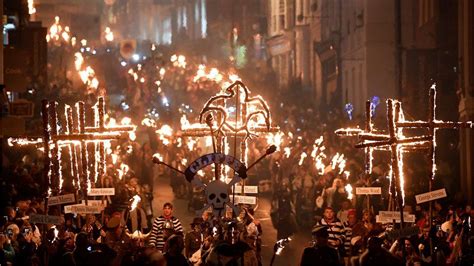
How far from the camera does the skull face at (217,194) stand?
616 inches

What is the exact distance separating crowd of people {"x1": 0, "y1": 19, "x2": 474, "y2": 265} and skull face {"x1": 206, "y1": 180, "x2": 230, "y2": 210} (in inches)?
8.8

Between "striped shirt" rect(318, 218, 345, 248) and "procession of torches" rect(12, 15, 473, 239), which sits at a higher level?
"procession of torches" rect(12, 15, 473, 239)

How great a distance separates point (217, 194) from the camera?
51.4 ft

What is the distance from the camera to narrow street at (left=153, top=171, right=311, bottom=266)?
80.6 feet

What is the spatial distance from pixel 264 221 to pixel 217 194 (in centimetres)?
1569

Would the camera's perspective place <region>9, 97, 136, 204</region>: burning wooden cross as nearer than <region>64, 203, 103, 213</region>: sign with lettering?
Yes

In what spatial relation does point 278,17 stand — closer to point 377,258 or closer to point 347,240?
point 347,240

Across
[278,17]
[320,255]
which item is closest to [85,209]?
[320,255]

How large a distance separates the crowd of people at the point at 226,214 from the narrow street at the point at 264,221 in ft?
1.13

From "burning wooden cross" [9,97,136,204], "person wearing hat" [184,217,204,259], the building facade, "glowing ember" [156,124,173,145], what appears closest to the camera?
"burning wooden cross" [9,97,136,204]

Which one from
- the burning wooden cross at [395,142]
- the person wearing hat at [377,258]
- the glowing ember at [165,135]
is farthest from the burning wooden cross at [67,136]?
the glowing ember at [165,135]

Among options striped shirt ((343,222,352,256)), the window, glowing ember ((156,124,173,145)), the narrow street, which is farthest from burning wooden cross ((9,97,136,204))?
the window

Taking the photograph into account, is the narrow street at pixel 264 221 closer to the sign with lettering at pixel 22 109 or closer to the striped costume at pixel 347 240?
the striped costume at pixel 347 240

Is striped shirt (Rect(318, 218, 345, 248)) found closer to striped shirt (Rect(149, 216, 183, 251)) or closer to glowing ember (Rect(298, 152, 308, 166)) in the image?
striped shirt (Rect(149, 216, 183, 251))
